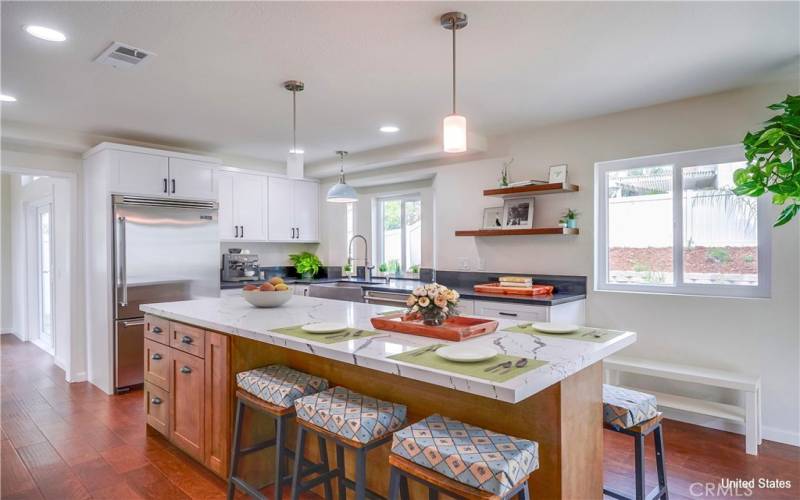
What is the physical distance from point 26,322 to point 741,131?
332 inches

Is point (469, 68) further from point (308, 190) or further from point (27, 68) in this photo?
point (308, 190)

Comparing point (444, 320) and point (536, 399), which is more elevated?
point (444, 320)

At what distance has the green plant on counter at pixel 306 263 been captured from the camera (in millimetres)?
5798

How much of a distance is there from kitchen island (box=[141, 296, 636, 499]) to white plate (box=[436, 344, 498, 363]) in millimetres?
84

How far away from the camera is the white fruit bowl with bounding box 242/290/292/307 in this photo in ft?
9.27

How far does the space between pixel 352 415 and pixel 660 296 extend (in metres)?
2.80

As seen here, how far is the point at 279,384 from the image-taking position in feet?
6.87

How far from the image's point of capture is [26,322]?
6.43 metres

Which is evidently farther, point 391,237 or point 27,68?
point 391,237

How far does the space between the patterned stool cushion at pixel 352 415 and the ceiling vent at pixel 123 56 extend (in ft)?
6.69

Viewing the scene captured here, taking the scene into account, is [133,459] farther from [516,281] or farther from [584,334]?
[516,281]

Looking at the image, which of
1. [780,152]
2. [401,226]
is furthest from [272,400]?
[401,226]

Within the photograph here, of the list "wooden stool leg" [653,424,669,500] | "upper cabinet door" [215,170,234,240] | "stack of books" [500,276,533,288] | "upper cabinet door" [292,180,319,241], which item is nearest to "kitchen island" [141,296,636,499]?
"wooden stool leg" [653,424,669,500]

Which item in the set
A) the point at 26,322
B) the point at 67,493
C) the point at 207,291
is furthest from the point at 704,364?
the point at 26,322
